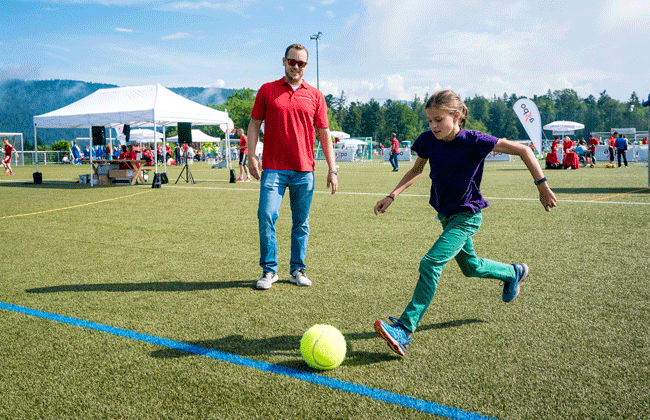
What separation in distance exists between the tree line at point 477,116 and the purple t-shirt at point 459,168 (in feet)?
357

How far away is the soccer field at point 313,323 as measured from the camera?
8.50ft

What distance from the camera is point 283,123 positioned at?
4660 millimetres

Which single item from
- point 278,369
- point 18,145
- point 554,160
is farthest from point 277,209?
point 18,145

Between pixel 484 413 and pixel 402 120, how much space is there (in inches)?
5325

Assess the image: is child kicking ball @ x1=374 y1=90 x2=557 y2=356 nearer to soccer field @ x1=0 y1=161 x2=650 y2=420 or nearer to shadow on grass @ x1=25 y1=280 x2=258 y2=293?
soccer field @ x1=0 y1=161 x2=650 y2=420

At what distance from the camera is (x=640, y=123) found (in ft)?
398

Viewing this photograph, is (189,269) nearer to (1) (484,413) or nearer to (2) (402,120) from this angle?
(1) (484,413)

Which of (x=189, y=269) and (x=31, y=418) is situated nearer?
(x=31, y=418)

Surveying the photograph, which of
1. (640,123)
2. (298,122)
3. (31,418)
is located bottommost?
(31,418)

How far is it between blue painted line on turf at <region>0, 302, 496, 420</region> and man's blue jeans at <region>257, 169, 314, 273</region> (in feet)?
4.91

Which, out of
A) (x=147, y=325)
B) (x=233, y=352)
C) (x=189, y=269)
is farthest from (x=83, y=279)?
(x=233, y=352)

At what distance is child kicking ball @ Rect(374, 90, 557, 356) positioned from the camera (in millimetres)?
3174

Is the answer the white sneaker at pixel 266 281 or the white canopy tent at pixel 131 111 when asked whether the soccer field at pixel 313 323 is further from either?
the white canopy tent at pixel 131 111

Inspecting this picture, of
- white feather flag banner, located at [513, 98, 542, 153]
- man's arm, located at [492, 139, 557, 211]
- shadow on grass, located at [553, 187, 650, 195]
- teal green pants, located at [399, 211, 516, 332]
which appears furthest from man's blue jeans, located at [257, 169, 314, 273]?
white feather flag banner, located at [513, 98, 542, 153]
